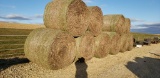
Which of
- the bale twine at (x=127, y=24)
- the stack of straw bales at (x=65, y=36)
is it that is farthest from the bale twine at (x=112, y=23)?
the stack of straw bales at (x=65, y=36)

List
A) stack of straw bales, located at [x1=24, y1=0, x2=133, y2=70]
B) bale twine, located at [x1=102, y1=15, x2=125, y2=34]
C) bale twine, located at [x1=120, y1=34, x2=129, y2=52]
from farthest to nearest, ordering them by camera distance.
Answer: bale twine, located at [x1=120, y1=34, x2=129, y2=52] < bale twine, located at [x1=102, y1=15, x2=125, y2=34] < stack of straw bales, located at [x1=24, y1=0, x2=133, y2=70]

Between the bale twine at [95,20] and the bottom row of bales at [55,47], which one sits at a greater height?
the bale twine at [95,20]

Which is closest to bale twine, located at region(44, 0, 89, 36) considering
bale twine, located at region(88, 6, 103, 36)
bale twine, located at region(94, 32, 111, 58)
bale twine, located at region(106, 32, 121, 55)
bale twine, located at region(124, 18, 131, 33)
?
bale twine, located at region(88, 6, 103, 36)

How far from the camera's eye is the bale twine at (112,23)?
15461mm

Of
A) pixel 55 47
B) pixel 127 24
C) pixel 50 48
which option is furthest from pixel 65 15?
pixel 127 24

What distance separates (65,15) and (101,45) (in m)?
4.65

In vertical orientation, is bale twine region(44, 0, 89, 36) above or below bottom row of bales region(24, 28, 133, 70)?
above

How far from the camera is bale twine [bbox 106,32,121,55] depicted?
49.1 feet

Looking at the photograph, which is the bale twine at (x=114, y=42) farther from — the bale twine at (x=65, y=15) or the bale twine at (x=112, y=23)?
the bale twine at (x=65, y=15)

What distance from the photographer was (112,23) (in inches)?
609

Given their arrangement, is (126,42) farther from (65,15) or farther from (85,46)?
(65,15)

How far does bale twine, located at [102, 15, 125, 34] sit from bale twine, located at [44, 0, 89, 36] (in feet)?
16.6

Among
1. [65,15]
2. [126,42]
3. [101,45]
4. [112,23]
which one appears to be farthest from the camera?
[126,42]

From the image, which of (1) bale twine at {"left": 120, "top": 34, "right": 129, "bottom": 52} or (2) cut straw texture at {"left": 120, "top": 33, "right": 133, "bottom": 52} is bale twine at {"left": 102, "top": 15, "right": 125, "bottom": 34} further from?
(2) cut straw texture at {"left": 120, "top": 33, "right": 133, "bottom": 52}
